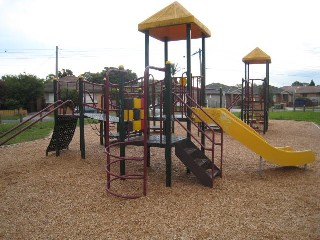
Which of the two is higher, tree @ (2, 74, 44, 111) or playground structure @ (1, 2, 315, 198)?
tree @ (2, 74, 44, 111)

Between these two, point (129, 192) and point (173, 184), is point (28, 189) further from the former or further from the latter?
point (173, 184)

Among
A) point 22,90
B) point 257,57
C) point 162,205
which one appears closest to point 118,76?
point 162,205

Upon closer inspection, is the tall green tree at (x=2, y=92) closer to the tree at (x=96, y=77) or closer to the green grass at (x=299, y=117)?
the tree at (x=96, y=77)

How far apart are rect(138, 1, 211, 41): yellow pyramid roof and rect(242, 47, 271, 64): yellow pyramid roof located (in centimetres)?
789

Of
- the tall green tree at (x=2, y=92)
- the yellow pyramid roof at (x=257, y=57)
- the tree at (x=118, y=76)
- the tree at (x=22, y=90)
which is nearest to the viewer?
the tree at (x=118, y=76)

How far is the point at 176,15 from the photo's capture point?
6.22 metres

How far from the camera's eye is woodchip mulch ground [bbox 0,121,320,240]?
3748mm

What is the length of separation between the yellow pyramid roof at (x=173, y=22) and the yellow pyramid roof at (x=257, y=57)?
789 centimetres

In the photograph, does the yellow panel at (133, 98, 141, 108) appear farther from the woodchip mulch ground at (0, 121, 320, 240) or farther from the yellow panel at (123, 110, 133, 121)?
the woodchip mulch ground at (0, 121, 320, 240)

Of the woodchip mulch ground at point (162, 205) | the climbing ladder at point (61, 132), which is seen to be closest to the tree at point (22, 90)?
the climbing ladder at point (61, 132)

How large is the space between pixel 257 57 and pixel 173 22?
30.6 ft

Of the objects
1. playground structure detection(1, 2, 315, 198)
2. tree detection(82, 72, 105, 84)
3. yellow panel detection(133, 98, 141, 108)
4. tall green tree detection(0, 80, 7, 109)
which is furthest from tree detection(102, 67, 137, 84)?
tall green tree detection(0, 80, 7, 109)

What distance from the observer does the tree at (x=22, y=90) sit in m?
32.6

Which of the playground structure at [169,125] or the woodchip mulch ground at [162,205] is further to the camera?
the playground structure at [169,125]
